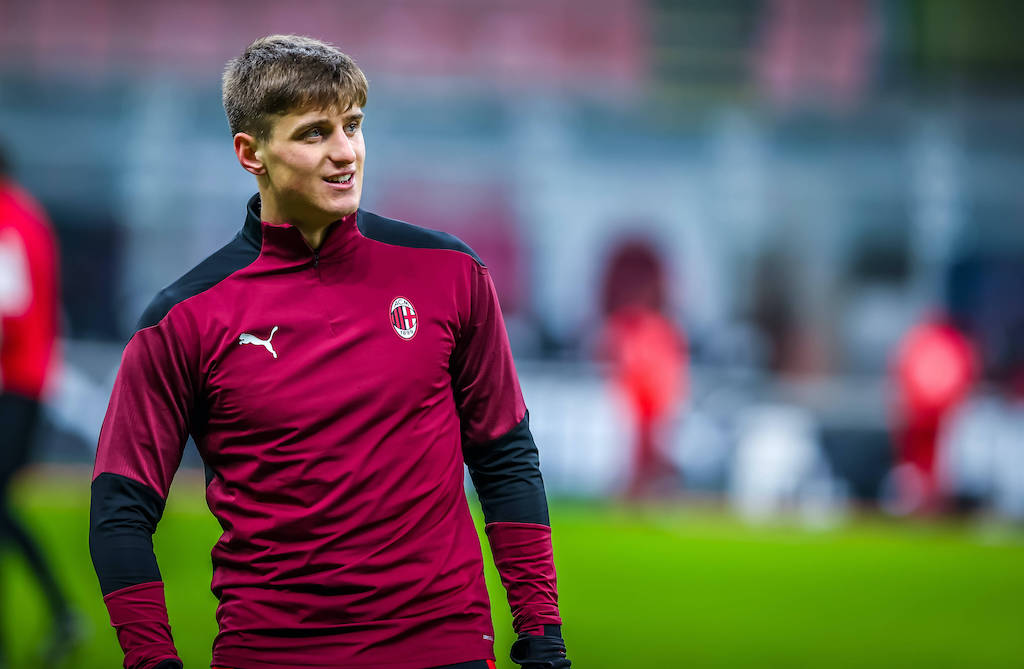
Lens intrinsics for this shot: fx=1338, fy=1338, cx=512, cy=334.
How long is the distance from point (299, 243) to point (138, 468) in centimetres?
46

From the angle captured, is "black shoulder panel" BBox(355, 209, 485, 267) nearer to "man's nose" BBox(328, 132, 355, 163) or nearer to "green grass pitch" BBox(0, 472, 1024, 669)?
"man's nose" BBox(328, 132, 355, 163)

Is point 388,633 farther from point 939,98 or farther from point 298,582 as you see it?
point 939,98

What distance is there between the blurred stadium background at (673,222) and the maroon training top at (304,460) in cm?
701

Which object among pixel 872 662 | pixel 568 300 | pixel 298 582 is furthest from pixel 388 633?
pixel 568 300

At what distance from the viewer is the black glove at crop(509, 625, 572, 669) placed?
2.29 metres

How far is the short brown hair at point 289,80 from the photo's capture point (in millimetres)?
2223

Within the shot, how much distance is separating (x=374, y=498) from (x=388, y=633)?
22cm

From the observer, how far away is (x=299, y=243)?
7.52 ft

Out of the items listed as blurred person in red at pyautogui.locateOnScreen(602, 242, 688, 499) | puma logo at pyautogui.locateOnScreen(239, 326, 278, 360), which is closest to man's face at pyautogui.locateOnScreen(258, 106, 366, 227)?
puma logo at pyautogui.locateOnScreen(239, 326, 278, 360)

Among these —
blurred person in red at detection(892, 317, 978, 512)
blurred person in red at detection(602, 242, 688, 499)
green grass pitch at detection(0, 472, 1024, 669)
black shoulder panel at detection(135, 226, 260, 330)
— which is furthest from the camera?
blurred person in red at detection(602, 242, 688, 499)

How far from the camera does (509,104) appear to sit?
15.5 m

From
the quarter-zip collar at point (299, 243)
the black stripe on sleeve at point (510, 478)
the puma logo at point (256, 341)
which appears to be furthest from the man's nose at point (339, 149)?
the black stripe on sleeve at point (510, 478)

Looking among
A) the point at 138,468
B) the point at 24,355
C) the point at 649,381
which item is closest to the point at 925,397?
the point at 649,381

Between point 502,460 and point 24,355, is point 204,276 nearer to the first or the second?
point 502,460
